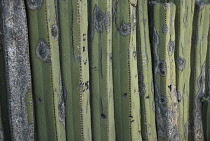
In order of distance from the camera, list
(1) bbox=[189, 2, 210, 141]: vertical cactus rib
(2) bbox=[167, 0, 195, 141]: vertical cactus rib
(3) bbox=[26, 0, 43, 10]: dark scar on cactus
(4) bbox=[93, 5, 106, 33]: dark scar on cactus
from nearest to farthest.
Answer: (3) bbox=[26, 0, 43, 10]: dark scar on cactus < (4) bbox=[93, 5, 106, 33]: dark scar on cactus < (2) bbox=[167, 0, 195, 141]: vertical cactus rib < (1) bbox=[189, 2, 210, 141]: vertical cactus rib

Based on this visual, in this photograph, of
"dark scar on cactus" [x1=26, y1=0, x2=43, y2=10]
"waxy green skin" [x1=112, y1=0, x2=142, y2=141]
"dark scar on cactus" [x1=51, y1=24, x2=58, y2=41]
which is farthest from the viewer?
"waxy green skin" [x1=112, y1=0, x2=142, y2=141]

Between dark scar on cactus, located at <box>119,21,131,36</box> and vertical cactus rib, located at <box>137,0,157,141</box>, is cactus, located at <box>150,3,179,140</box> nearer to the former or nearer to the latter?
vertical cactus rib, located at <box>137,0,157,141</box>

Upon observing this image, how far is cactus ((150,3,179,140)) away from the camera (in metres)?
3.73

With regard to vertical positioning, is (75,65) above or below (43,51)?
below

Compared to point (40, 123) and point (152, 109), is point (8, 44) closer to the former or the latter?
point (40, 123)

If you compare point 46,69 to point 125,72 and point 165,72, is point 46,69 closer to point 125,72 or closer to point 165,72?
point 125,72

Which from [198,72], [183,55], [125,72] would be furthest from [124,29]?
[198,72]

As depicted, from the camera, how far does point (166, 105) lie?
384 cm

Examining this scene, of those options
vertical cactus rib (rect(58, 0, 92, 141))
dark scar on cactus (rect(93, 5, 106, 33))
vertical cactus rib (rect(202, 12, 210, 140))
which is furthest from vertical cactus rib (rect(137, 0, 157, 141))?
vertical cactus rib (rect(202, 12, 210, 140))

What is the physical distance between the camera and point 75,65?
302 cm

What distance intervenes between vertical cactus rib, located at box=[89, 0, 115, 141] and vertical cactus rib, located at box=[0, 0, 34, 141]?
0.71 m

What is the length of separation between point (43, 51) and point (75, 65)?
35 centimetres

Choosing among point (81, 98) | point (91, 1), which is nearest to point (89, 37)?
point (91, 1)

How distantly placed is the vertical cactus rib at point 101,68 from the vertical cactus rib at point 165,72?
73 cm
